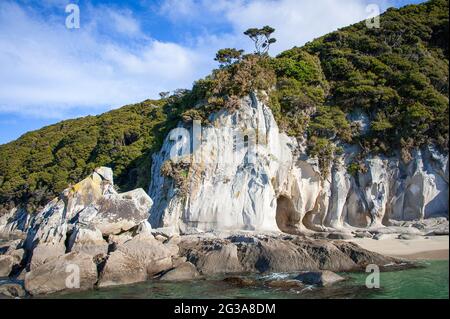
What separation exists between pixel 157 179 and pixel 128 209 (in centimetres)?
819

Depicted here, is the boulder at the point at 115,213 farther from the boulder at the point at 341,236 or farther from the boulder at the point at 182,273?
the boulder at the point at 341,236

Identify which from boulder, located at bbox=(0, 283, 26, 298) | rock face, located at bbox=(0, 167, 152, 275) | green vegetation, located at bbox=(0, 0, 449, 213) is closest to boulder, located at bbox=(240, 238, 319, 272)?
rock face, located at bbox=(0, 167, 152, 275)

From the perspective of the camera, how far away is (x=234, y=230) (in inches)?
1005

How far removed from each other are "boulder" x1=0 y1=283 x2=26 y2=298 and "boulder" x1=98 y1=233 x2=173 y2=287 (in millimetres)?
2673

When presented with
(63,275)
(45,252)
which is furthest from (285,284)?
(45,252)

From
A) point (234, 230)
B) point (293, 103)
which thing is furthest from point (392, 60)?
point (234, 230)

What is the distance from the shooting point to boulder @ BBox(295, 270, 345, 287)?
15.0 meters

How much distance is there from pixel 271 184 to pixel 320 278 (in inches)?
512

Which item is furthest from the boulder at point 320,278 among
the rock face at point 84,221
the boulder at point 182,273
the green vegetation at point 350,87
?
the green vegetation at point 350,87

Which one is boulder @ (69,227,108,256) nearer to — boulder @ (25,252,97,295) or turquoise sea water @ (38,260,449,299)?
boulder @ (25,252,97,295)

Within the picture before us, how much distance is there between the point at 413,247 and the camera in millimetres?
20734

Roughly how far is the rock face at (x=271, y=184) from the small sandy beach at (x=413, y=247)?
5746mm

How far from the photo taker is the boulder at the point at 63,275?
1548cm

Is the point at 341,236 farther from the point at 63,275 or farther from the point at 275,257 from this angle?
the point at 63,275
